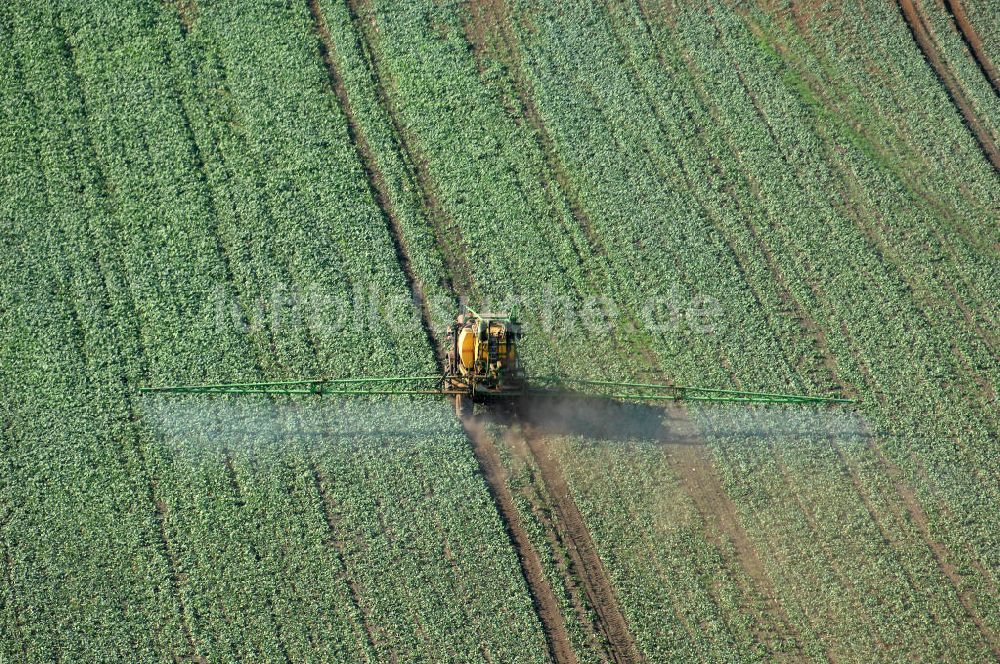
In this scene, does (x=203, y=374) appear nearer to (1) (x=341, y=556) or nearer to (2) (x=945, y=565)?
(1) (x=341, y=556)

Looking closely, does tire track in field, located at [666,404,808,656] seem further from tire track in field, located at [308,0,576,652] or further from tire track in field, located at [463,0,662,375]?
tire track in field, located at [308,0,576,652]

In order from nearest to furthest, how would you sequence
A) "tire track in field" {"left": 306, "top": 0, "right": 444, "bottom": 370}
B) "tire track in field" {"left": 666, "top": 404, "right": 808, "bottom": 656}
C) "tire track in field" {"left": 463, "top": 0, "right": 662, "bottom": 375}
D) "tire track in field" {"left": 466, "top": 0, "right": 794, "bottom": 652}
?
"tire track in field" {"left": 666, "top": 404, "right": 808, "bottom": 656}
"tire track in field" {"left": 466, "top": 0, "right": 794, "bottom": 652}
"tire track in field" {"left": 306, "top": 0, "right": 444, "bottom": 370}
"tire track in field" {"left": 463, "top": 0, "right": 662, "bottom": 375}

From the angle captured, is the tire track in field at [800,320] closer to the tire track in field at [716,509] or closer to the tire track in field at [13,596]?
the tire track in field at [716,509]

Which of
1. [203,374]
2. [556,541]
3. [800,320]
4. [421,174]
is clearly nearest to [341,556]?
[556,541]

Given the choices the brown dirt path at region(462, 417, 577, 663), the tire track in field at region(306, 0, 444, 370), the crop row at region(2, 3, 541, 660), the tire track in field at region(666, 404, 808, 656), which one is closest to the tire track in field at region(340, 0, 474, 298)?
the tire track in field at region(306, 0, 444, 370)

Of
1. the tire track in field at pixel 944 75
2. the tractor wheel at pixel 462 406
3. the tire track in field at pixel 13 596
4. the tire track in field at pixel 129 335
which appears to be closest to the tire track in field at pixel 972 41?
the tire track in field at pixel 944 75
